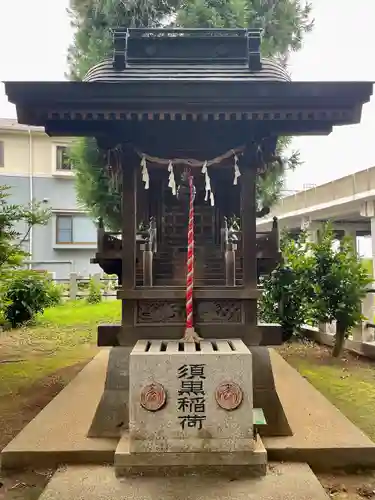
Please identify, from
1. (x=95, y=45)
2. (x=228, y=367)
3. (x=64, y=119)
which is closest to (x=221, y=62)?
(x=64, y=119)

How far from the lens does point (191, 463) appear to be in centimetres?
369

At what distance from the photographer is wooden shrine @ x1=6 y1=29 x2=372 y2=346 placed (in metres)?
4.24

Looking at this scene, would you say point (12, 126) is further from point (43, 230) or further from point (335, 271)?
point (335, 271)

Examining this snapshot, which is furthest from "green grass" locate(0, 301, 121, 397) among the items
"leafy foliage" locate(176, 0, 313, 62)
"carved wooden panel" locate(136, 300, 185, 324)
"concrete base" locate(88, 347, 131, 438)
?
"leafy foliage" locate(176, 0, 313, 62)

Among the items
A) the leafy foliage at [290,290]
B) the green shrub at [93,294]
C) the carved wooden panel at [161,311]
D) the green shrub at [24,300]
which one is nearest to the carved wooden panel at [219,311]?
the carved wooden panel at [161,311]

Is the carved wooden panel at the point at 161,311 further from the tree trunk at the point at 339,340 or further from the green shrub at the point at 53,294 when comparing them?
the green shrub at the point at 53,294

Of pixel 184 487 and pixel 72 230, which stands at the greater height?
pixel 72 230

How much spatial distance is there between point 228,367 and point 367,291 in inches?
228

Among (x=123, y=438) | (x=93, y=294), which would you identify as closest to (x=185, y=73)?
(x=123, y=438)

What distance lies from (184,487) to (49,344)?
26.1 feet

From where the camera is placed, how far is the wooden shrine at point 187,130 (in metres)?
4.24

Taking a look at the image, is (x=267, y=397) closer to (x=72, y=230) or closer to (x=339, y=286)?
(x=339, y=286)

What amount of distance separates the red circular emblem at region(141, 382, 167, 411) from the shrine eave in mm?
2552

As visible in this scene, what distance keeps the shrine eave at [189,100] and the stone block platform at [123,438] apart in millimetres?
3120
